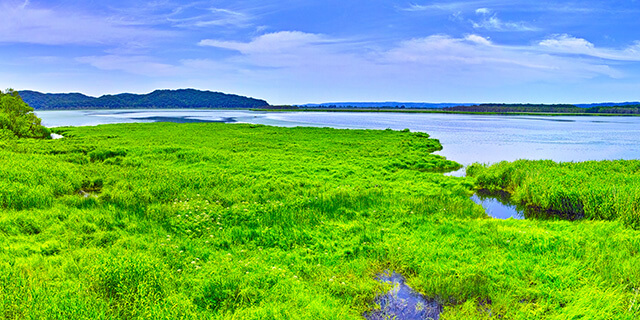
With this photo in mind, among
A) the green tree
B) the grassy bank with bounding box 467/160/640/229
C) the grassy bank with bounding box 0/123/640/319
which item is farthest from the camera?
the green tree

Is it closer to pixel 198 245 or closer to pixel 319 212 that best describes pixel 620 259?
pixel 319 212

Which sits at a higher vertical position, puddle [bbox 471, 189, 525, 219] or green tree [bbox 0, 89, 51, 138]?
green tree [bbox 0, 89, 51, 138]

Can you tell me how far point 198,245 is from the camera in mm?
9008

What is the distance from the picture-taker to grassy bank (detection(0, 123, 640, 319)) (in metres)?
6.20

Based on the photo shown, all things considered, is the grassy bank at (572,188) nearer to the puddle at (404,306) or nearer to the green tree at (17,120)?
the puddle at (404,306)

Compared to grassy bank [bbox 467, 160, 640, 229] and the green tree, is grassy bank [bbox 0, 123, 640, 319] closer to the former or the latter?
grassy bank [bbox 467, 160, 640, 229]

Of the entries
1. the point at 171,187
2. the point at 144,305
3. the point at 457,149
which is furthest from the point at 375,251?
the point at 457,149

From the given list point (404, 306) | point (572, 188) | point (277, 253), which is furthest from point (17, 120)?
point (572, 188)

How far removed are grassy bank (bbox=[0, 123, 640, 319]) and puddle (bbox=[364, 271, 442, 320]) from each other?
8.9 inches

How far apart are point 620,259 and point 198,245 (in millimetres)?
10794

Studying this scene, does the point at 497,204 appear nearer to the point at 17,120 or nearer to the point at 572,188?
the point at 572,188

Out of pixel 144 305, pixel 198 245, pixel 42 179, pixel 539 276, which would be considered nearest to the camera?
pixel 144 305

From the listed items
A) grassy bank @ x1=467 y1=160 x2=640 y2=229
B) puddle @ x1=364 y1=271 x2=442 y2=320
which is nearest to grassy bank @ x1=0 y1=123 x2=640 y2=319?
puddle @ x1=364 y1=271 x2=442 y2=320

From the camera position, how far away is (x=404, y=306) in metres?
6.88
